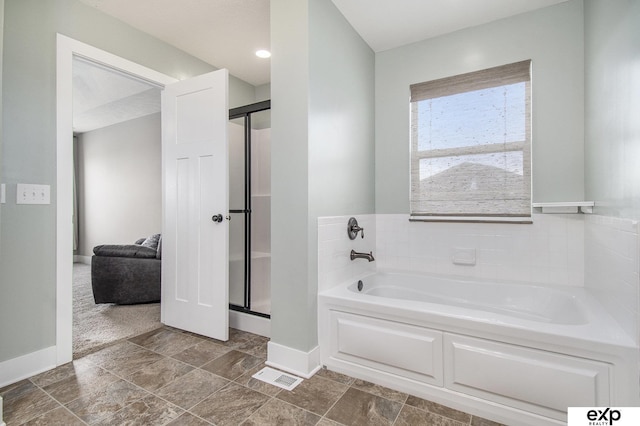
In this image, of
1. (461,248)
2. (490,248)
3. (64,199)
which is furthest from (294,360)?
(64,199)

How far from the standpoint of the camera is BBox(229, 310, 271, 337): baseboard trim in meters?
2.63

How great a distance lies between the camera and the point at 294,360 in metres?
2.03

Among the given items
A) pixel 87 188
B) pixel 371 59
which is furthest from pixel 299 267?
pixel 87 188

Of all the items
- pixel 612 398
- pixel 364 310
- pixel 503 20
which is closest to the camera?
pixel 612 398

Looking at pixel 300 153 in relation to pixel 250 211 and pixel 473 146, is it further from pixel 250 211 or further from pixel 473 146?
pixel 473 146

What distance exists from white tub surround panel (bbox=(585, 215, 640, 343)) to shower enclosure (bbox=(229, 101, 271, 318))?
234 cm

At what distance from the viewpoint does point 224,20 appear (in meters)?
2.57

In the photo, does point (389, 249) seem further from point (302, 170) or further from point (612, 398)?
point (612, 398)

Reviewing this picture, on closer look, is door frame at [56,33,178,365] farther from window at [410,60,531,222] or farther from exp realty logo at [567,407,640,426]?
exp realty logo at [567,407,640,426]

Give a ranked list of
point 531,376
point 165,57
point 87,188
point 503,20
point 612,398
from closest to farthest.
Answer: point 612,398, point 531,376, point 503,20, point 165,57, point 87,188

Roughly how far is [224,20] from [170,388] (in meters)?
2.78

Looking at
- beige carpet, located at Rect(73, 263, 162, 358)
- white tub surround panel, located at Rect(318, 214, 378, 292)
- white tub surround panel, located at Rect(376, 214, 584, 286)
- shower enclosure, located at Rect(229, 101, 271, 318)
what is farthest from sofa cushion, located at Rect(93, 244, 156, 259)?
white tub surround panel, located at Rect(376, 214, 584, 286)

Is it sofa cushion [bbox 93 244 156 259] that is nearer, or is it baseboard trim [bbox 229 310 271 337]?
baseboard trim [bbox 229 310 271 337]

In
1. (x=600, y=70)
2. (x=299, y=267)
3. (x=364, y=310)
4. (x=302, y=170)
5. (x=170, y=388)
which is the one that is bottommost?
(x=170, y=388)
